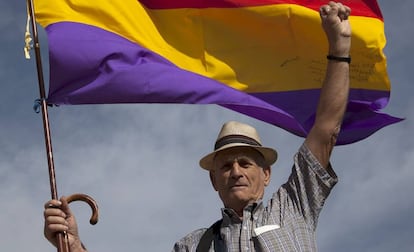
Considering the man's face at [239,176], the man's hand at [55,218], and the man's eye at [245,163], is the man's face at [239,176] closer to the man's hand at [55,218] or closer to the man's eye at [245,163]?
the man's eye at [245,163]

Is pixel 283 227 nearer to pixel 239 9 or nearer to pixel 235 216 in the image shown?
pixel 235 216

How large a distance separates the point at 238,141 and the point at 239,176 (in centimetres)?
25

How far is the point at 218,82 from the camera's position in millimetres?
6621

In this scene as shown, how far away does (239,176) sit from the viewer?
5824 mm

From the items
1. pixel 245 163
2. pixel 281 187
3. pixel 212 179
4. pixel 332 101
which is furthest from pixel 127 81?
pixel 332 101

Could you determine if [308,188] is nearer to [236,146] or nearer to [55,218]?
[236,146]

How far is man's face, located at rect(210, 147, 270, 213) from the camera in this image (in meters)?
5.80

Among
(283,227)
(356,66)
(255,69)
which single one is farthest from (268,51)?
(283,227)

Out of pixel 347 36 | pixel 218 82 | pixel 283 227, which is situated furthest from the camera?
pixel 218 82

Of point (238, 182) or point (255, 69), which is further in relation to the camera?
point (255, 69)

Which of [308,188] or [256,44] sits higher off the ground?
[256,44]

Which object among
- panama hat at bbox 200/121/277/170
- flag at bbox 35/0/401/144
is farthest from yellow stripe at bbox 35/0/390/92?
panama hat at bbox 200/121/277/170

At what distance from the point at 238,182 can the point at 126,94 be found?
1.03m

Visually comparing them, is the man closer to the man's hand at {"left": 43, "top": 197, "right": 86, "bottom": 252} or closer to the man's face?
the man's face
